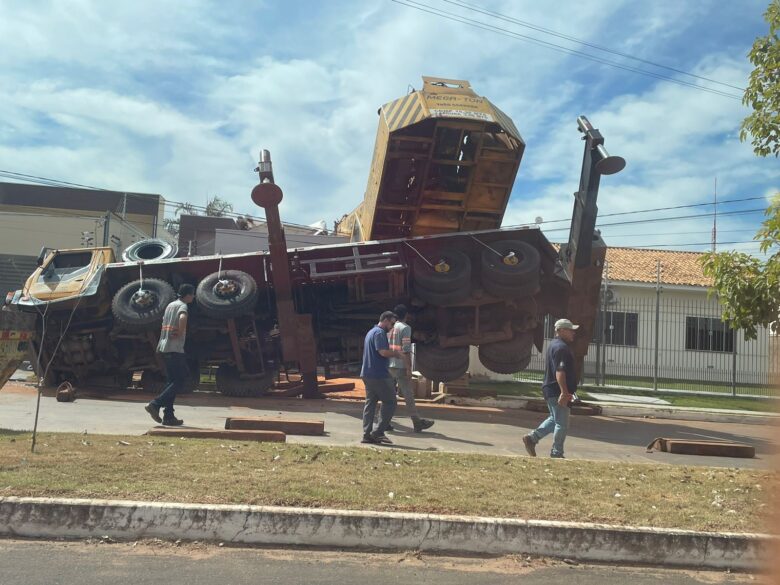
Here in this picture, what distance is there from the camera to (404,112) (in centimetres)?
1115

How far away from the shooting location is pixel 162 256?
12617 mm

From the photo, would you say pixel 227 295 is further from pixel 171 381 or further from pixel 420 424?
pixel 420 424

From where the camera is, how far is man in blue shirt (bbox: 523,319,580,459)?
7371mm

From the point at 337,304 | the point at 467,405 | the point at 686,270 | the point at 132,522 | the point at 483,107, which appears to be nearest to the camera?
the point at 132,522

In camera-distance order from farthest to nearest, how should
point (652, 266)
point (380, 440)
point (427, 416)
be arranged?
point (652, 266) < point (427, 416) < point (380, 440)

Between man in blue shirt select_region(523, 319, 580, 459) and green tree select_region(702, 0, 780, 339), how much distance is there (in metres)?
1.64

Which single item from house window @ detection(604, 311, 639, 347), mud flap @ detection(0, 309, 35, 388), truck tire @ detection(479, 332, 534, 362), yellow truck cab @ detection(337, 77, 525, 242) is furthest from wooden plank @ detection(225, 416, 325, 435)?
house window @ detection(604, 311, 639, 347)

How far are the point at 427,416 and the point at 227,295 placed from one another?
383cm

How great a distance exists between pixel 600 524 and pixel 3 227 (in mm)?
32432

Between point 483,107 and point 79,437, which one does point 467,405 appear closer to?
point 483,107

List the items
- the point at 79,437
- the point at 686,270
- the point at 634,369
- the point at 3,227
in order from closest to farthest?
1. the point at 79,437
2. the point at 634,369
3. the point at 686,270
4. the point at 3,227

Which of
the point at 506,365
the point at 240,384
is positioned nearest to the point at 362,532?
the point at 506,365

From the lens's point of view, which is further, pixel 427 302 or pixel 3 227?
pixel 3 227

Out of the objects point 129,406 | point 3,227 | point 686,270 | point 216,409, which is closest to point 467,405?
point 216,409
